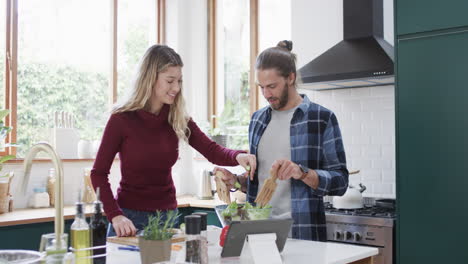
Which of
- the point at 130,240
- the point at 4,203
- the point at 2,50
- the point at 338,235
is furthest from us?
the point at 2,50

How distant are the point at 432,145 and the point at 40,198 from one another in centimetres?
305

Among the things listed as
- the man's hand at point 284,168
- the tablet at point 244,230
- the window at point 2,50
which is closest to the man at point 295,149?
the man's hand at point 284,168

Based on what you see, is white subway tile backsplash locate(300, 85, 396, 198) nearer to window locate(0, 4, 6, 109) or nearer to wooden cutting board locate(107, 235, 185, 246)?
wooden cutting board locate(107, 235, 185, 246)

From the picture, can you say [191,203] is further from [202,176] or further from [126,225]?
[126,225]

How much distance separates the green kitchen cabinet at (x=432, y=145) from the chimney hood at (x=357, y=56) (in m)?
0.48

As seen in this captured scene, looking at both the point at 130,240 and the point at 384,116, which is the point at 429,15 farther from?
the point at 130,240

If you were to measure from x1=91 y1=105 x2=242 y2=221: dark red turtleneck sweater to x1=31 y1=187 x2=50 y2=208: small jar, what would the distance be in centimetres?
195

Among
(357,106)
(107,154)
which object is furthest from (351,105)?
(107,154)

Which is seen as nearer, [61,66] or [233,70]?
[61,66]

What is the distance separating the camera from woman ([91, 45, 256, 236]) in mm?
2518

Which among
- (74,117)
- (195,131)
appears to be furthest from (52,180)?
(195,131)

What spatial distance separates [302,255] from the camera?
1.95 metres

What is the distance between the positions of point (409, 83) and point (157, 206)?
1.70 meters

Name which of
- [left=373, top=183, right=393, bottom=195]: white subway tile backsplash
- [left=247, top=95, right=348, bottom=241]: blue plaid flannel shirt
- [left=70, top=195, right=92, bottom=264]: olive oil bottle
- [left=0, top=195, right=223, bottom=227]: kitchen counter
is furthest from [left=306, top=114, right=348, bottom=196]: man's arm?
[left=0, top=195, right=223, bottom=227]: kitchen counter
